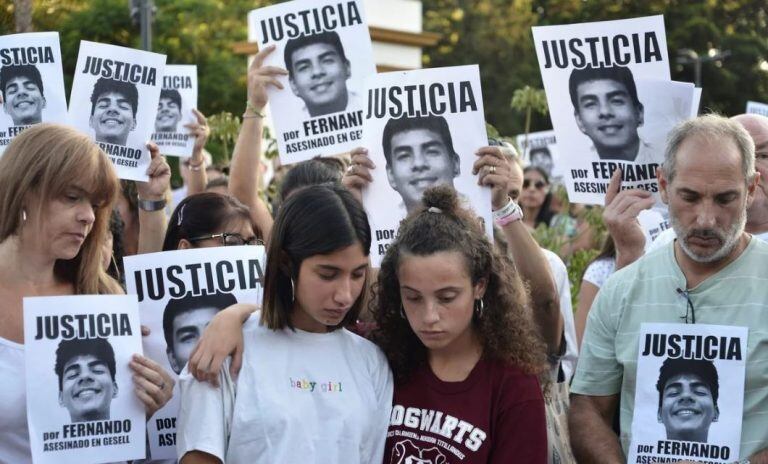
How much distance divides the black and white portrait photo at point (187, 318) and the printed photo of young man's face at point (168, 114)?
3047 mm

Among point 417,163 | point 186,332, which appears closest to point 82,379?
point 186,332

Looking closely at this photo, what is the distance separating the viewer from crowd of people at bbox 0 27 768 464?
13.0ft

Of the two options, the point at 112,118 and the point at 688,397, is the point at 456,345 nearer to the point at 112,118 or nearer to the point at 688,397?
the point at 688,397

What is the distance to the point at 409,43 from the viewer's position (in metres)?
26.8

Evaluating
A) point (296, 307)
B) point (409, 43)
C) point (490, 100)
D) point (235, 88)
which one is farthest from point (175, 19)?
point (296, 307)

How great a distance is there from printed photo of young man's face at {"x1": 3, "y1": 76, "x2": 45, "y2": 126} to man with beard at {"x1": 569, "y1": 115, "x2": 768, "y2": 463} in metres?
2.86

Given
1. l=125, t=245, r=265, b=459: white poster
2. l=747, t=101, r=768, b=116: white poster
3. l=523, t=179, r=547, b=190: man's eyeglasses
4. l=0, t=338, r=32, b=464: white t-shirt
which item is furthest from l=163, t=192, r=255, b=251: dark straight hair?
l=523, t=179, r=547, b=190: man's eyeglasses

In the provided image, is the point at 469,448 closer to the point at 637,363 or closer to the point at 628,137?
the point at 637,363

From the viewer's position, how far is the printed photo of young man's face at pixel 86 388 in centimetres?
405

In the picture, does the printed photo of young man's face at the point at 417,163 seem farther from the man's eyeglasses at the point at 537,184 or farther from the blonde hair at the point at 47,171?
the man's eyeglasses at the point at 537,184

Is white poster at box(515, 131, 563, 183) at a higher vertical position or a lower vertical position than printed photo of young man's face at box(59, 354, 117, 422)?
higher

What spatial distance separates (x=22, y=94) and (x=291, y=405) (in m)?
2.67

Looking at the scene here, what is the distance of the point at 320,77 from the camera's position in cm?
628

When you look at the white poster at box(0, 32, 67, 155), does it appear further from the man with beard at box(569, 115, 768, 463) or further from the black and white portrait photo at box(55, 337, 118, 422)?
the man with beard at box(569, 115, 768, 463)
